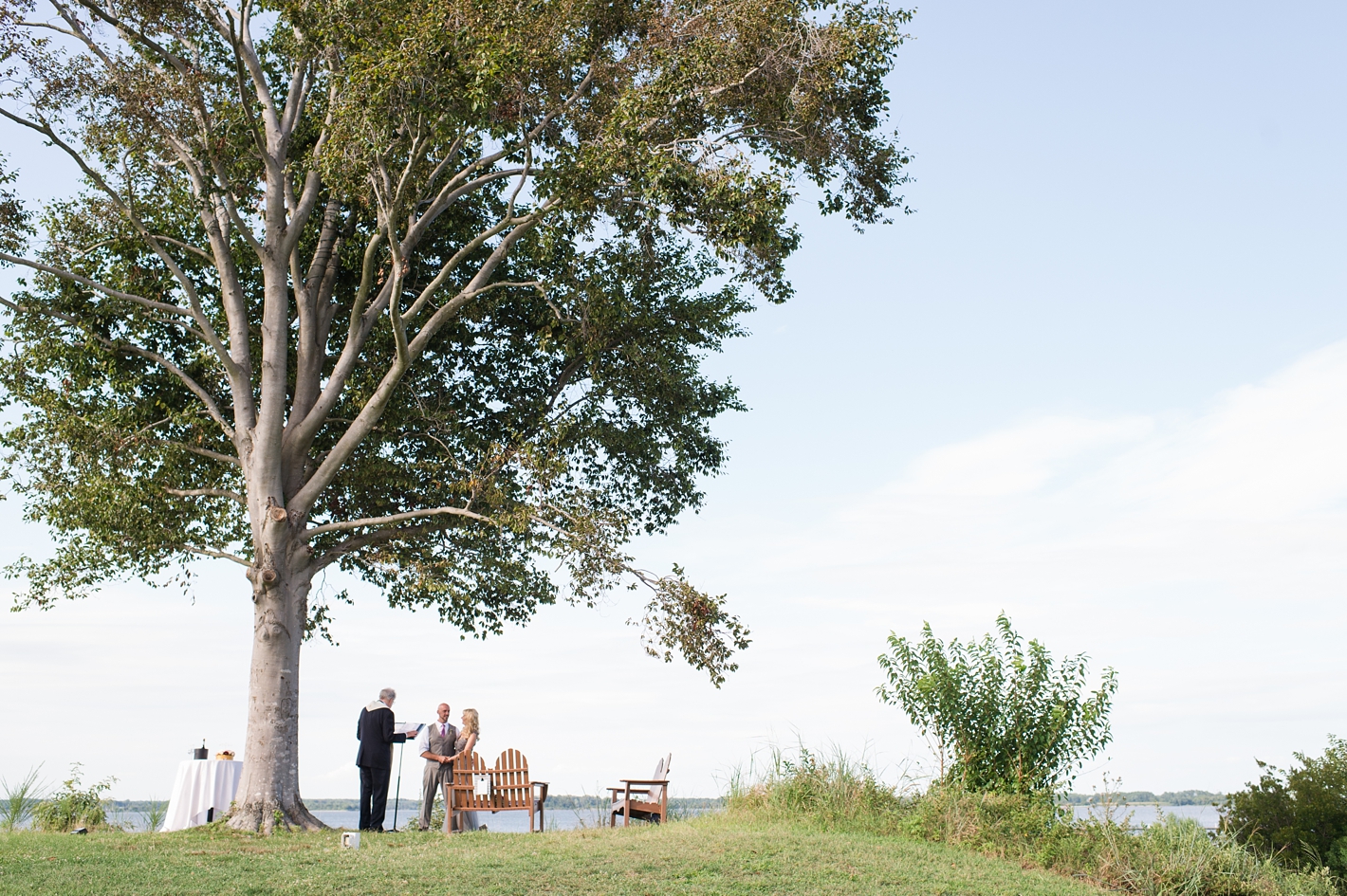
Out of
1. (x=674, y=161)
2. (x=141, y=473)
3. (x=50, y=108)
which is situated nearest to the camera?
(x=674, y=161)

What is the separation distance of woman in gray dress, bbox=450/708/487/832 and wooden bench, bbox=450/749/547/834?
3.1 inches

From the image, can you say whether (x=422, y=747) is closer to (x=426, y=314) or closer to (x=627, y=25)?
(x=426, y=314)

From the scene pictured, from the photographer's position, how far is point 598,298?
47.2 ft

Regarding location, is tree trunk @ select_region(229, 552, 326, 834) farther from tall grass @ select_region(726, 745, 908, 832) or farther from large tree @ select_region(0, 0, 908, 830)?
tall grass @ select_region(726, 745, 908, 832)

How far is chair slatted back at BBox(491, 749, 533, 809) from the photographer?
42.7 feet

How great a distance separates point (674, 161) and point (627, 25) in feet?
10.5

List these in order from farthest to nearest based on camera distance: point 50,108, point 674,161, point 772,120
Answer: point 50,108 < point 772,120 < point 674,161

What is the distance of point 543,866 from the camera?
9070 mm

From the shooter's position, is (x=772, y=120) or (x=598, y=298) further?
(x=598, y=298)

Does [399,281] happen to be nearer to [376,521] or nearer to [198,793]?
[376,521]

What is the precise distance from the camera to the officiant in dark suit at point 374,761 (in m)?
13.4

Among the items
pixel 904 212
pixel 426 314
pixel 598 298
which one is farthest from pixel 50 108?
pixel 904 212

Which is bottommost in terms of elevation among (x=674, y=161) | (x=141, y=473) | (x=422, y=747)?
(x=422, y=747)

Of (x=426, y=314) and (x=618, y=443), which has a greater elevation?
(x=426, y=314)
